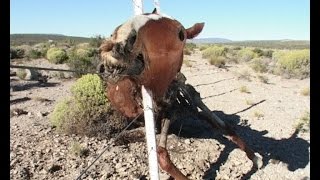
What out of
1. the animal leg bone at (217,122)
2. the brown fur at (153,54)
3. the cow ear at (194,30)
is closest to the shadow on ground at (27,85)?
the animal leg bone at (217,122)

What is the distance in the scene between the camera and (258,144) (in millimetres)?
9812

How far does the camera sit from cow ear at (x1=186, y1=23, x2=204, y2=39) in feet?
14.2

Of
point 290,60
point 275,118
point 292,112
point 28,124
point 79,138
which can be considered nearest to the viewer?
point 79,138

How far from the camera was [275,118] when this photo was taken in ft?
42.2

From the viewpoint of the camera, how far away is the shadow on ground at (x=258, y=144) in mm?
8523

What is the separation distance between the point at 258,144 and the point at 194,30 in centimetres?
607

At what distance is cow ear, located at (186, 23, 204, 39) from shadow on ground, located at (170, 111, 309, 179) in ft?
12.4

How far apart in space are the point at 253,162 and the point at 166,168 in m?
3.28

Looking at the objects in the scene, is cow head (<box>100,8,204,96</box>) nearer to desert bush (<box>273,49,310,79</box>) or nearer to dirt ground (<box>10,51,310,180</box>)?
dirt ground (<box>10,51,310,180</box>)

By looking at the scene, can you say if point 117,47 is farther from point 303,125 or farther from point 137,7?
point 303,125

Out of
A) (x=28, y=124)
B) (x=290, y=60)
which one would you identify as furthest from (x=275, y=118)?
(x=290, y=60)

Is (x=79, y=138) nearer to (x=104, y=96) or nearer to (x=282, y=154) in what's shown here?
(x=104, y=96)

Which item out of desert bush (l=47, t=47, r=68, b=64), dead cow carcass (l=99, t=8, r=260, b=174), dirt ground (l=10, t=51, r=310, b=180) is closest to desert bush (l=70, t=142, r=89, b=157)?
dirt ground (l=10, t=51, r=310, b=180)

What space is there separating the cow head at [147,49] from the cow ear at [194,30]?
1.53 feet
